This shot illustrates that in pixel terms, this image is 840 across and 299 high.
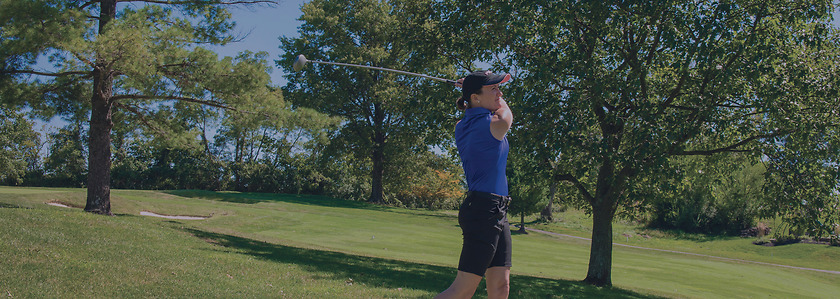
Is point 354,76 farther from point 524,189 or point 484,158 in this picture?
point 484,158

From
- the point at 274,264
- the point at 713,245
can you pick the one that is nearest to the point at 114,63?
the point at 274,264

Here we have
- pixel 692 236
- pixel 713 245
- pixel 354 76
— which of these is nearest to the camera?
pixel 713 245

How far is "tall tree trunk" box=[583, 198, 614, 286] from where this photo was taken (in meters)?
12.8

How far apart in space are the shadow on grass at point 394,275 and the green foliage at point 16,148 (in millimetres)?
33853

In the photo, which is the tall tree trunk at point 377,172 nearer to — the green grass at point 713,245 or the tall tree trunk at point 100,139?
the green grass at point 713,245

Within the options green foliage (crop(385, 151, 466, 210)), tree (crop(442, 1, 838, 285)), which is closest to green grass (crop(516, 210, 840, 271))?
green foliage (crop(385, 151, 466, 210))

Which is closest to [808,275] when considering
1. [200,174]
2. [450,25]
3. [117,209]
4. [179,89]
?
[450,25]

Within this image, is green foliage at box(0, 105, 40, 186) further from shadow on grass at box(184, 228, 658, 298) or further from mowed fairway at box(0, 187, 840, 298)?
shadow on grass at box(184, 228, 658, 298)

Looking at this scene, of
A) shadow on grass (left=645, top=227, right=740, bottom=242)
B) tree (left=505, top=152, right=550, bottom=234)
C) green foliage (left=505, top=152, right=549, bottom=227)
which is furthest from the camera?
shadow on grass (left=645, top=227, right=740, bottom=242)

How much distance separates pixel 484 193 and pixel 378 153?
3507 centimetres

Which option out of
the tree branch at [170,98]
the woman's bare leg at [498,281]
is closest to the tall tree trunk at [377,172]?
the tree branch at [170,98]

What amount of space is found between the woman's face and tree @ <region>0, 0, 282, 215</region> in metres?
11.3

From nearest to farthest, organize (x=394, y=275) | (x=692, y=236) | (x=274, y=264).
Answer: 1. (x=274, y=264)
2. (x=394, y=275)
3. (x=692, y=236)

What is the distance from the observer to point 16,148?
138 ft
